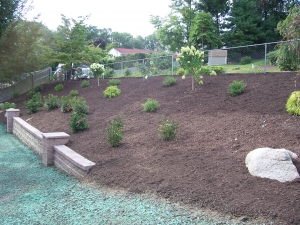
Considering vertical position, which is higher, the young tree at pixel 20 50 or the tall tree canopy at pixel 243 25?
the tall tree canopy at pixel 243 25

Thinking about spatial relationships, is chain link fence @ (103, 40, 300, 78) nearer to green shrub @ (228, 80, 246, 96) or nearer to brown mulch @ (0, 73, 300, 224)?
brown mulch @ (0, 73, 300, 224)

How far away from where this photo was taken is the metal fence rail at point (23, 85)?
1964cm

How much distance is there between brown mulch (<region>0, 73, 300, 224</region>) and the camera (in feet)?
10.8

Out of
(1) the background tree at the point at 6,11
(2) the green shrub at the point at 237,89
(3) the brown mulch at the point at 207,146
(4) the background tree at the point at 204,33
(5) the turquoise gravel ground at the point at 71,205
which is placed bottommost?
(5) the turquoise gravel ground at the point at 71,205

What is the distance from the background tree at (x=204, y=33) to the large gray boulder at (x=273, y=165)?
79.0 ft

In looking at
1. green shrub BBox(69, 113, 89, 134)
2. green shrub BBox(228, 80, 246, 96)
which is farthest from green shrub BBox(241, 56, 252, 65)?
green shrub BBox(69, 113, 89, 134)

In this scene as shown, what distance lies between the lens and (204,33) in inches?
1049

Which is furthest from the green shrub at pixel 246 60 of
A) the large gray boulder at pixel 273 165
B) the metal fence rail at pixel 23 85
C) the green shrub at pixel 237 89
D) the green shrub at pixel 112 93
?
the metal fence rail at pixel 23 85

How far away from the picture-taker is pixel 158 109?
7910mm

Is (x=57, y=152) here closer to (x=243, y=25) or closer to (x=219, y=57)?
(x=219, y=57)

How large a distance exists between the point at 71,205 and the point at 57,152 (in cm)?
218

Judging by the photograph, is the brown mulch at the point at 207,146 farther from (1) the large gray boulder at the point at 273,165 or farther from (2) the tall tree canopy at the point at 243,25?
(2) the tall tree canopy at the point at 243,25

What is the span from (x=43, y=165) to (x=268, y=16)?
29.6m

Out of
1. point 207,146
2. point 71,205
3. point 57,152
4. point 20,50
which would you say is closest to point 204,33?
point 20,50
